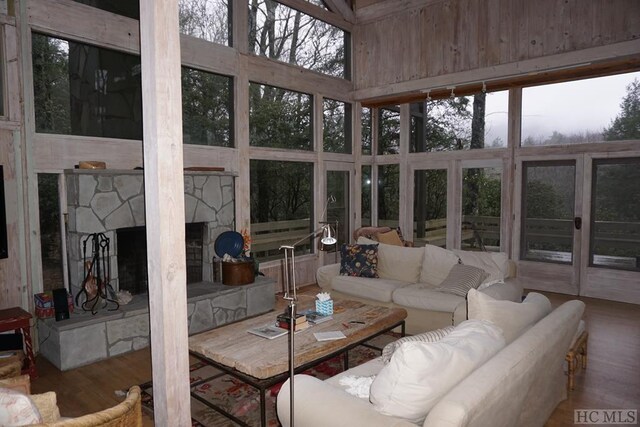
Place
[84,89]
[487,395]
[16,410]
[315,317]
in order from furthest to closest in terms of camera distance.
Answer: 1. [84,89]
2. [315,317]
3. [487,395]
4. [16,410]

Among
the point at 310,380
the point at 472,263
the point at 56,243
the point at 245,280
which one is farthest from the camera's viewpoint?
the point at 245,280

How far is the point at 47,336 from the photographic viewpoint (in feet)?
12.7

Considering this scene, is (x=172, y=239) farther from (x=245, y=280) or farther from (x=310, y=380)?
(x=245, y=280)

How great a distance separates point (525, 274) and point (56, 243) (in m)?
6.20

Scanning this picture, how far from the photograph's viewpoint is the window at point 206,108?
17.4 feet

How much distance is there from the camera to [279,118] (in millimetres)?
6480

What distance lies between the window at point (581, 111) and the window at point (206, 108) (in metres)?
4.34

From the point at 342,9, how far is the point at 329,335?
5.99 metres

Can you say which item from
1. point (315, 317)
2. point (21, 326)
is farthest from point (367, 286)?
point (21, 326)

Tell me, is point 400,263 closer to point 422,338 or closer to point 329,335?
point 329,335

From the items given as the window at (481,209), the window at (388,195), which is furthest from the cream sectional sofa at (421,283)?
the window at (388,195)

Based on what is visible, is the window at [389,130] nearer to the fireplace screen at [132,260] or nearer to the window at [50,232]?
the fireplace screen at [132,260]

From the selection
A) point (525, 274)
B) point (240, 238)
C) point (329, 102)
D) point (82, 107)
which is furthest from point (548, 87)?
point (82, 107)

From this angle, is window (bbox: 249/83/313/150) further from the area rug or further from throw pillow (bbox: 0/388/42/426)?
throw pillow (bbox: 0/388/42/426)
